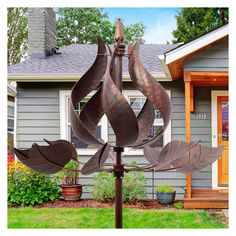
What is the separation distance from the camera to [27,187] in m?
6.52

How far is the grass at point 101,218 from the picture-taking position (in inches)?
195

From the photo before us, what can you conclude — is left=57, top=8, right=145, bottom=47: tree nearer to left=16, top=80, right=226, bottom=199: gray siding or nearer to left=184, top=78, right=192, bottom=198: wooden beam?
left=16, top=80, right=226, bottom=199: gray siding

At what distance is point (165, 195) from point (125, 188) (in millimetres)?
713

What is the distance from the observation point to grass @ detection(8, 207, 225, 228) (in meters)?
4.96

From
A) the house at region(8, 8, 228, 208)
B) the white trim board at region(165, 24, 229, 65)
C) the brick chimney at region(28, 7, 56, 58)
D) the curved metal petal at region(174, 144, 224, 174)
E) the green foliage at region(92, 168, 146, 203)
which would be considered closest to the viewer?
the curved metal petal at region(174, 144, 224, 174)

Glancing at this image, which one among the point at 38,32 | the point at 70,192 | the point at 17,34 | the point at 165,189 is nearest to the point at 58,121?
the point at 70,192

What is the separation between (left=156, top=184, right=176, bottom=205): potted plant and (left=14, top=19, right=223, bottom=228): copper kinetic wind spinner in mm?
5197

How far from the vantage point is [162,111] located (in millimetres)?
1245

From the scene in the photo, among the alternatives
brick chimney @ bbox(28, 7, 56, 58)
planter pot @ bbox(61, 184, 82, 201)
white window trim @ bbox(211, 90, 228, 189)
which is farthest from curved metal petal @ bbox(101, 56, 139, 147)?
brick chimney @ bbox(28, 7, 56, 58)

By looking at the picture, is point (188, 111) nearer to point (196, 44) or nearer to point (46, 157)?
point (196, 44)

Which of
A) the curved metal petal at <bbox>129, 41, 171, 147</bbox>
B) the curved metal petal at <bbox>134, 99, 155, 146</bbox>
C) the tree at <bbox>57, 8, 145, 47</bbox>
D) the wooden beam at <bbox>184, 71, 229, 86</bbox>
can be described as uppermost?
the tree at <bbox>57, 8, 145, 47</bbox>

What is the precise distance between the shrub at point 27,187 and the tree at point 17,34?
10767 mm

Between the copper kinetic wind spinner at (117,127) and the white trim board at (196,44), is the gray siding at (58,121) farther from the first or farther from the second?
the copper kinetic wind spinner at (117,127)

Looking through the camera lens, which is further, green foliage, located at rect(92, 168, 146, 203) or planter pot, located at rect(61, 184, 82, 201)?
planter pot, located at rect(61, 184, 82, 201)
